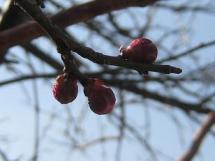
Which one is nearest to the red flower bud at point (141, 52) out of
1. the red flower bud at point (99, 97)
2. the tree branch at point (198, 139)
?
the red flower bud at point (99, 97)

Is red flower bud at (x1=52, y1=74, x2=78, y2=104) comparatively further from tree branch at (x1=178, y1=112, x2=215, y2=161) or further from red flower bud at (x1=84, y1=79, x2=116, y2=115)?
tree branch at (x1=178, y1=112, x2=215, y2=161)

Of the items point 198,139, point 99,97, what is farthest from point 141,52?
point 198,139

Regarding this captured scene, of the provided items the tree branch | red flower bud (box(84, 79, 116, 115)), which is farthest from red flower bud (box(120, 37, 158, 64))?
the tree branch

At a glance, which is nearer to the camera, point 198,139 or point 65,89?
point 65,89

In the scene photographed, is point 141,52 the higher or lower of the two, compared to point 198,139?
higher

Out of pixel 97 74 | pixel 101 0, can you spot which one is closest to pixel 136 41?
pixel 101 0

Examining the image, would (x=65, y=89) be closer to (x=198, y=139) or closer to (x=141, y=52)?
(x=141, y=52)

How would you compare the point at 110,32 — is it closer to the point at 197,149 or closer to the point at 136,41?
the point at 197,149
